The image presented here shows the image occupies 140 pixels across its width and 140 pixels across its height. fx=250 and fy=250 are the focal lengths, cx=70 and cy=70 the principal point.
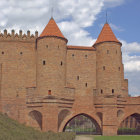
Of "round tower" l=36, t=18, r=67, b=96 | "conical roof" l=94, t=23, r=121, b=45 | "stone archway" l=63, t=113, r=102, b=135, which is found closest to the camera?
"round tower" l=36, t=18, r=67, b=96

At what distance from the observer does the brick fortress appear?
35.3 metres

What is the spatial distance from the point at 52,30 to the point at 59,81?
309 inches

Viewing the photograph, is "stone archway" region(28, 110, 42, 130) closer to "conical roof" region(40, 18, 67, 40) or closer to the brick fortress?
the brick fortress

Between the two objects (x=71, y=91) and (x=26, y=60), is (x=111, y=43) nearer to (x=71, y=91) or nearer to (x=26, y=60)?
(x=71, y=91)

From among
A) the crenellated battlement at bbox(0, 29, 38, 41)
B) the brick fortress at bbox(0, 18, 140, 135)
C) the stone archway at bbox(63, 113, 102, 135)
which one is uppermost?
the crenellated battlement at bbox(0, 29, 38, 41)

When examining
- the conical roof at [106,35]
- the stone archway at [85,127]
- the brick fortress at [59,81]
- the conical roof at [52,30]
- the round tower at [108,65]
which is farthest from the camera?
the conical roof at [106,35]

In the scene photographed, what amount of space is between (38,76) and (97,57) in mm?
9831

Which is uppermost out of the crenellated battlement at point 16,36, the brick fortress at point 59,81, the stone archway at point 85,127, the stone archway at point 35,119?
the crenellated battlement at point 16,36

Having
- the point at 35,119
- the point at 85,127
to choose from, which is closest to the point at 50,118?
the point at 35,119

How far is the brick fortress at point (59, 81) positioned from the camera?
35.3 metres

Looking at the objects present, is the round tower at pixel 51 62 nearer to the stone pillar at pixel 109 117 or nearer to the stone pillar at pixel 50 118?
the stone pillar at pixel 50 118

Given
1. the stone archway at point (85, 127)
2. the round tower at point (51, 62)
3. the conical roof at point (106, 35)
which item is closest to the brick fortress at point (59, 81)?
the round tower at point (51, 62)

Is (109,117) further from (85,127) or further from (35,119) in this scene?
(85,127)

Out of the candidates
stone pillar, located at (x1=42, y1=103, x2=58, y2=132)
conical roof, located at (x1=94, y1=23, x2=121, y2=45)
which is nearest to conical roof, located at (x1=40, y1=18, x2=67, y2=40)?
conical roof, located at (x1=94, y1=23, x2=121, y2=45)
